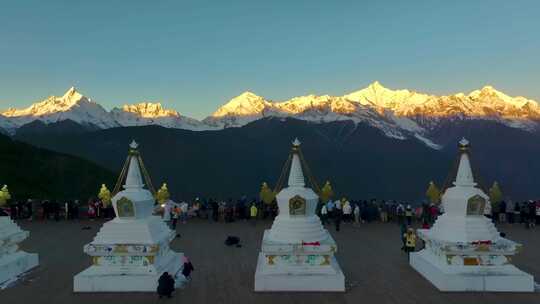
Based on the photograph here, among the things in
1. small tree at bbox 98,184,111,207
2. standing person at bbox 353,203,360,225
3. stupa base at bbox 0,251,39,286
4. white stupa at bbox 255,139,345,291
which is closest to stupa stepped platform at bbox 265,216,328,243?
white stupa at bbox 255,139,345,291

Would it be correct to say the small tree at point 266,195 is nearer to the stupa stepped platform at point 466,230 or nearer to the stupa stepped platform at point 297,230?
the stupa stepped platform at point 297,230

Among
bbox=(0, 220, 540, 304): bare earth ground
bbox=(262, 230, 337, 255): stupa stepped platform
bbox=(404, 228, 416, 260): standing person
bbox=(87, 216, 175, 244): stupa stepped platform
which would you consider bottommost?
bbox=(0, 220, 540, 304): bare earth ground

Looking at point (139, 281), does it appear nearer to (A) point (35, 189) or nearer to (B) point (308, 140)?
(A) point (35, 189)

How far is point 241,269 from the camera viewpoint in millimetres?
15961

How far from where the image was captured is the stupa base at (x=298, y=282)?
13.5 meters

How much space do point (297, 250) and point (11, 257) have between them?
9.98m

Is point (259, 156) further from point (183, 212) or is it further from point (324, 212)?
point (324, 212)

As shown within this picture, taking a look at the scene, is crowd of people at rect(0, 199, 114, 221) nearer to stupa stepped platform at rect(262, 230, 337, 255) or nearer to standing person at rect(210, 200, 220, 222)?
standing person at rect(210, 200, 220, 222)

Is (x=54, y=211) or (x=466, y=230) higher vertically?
(x=466, y=230)

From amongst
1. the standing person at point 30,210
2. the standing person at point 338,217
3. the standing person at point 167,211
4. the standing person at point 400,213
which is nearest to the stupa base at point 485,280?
the standing person at point 338,217

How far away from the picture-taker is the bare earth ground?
12.9 m

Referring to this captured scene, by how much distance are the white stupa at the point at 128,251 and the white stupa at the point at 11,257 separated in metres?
3.00

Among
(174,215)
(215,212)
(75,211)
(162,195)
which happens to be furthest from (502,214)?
(75,211)

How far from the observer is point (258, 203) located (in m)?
26.7
